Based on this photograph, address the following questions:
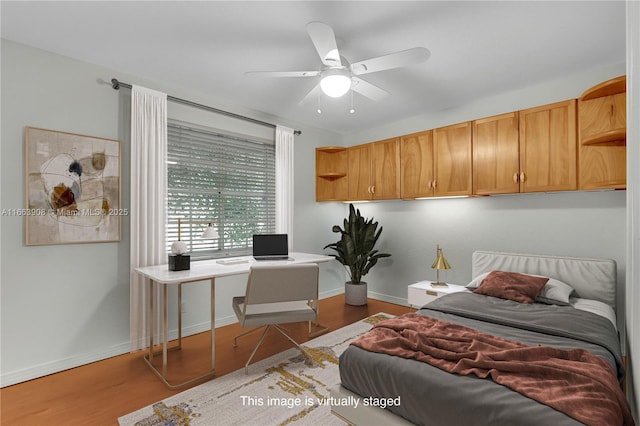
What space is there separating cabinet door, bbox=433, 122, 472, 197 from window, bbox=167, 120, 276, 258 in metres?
2.25

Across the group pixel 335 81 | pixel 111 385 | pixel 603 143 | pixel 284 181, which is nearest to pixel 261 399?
pixel 111 385

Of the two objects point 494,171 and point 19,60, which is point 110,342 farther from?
point 494,171

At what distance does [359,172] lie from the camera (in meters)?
4.68

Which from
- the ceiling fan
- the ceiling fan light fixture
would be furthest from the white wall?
the ceiling fan light fixture

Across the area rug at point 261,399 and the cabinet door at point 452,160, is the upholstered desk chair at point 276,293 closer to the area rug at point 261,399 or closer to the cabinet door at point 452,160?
the area rug at point 261,399

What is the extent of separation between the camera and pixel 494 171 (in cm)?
338

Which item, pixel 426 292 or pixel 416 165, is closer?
pixel 426 292

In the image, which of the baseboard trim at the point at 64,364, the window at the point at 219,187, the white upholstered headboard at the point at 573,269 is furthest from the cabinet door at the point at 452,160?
the baseboard trim at the point at 64,364

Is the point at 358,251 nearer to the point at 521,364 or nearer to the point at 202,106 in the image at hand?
the point at 202,106

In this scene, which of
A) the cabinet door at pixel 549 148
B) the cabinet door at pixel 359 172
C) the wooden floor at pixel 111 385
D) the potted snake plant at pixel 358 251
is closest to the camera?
the wooden floor at pixel 111 385

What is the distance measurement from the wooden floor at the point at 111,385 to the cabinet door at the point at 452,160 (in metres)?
2.49

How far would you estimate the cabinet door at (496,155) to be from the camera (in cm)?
326

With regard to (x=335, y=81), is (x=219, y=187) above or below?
below

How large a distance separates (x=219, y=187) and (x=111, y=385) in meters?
2.23
